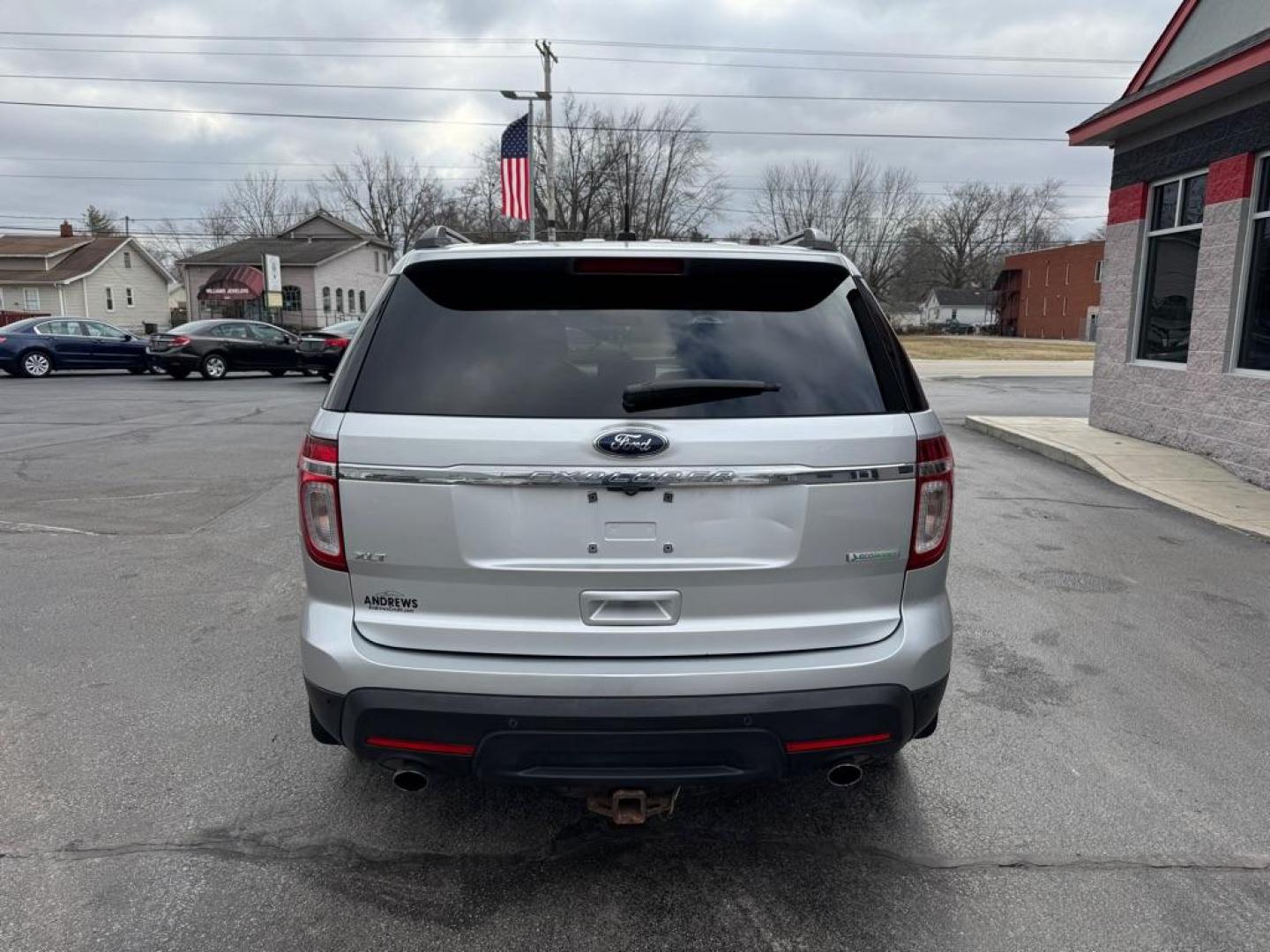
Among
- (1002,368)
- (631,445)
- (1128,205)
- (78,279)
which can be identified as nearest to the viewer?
(631,445)

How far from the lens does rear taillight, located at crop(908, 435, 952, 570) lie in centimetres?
259

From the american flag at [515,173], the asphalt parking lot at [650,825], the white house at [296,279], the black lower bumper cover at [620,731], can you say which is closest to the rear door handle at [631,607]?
the black lower bumper cover at [620,731]

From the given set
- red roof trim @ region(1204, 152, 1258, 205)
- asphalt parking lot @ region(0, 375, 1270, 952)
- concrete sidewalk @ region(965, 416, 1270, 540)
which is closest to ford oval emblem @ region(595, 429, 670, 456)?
asphalt parking lot @ region(0, 375, 1270, 952)

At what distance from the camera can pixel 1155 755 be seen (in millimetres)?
3635

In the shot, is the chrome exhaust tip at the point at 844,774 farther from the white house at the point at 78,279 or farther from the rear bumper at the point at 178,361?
the white house at the point at 78,279

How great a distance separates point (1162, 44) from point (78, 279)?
5010 cm

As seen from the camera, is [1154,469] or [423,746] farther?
[1154,469]

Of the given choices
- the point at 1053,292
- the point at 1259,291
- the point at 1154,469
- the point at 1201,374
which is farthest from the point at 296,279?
the point at 1053,292

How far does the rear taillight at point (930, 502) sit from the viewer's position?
8.51 feet

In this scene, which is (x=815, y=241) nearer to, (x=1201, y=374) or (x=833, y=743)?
(x=833, y=743)

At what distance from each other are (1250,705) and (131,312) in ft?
188

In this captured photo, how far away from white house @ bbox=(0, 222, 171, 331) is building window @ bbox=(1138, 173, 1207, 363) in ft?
153

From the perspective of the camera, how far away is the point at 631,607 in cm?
249

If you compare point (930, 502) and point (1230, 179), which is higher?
point (1230, 179)
